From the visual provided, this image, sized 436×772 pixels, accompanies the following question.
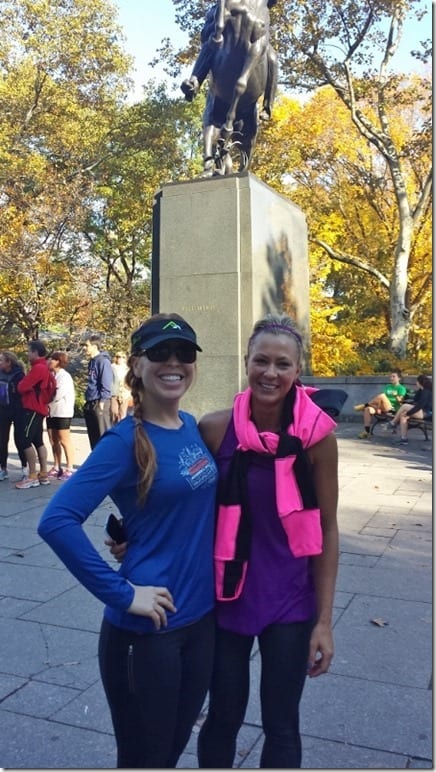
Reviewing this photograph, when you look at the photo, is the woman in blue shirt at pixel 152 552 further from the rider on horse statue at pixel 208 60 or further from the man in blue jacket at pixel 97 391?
the rider on horse statue at pixel 208 60

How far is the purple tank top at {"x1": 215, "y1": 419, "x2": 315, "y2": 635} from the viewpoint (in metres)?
2.17

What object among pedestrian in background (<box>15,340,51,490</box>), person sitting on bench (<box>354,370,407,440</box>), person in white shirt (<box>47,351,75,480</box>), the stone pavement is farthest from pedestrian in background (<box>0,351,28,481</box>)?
person sitting on bench (<box>354,370,407,440</box>)

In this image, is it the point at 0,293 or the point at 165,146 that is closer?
the point at 0,293

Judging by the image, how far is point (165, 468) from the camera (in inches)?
76.2

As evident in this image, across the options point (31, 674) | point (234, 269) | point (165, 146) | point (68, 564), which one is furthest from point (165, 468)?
point (165, 146)

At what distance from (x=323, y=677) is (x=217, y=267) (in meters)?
6.70

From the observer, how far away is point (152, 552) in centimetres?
195

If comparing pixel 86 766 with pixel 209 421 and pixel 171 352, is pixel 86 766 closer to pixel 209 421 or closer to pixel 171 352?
pixel 209 421

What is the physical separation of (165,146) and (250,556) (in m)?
26.8

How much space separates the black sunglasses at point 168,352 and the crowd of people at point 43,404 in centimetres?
632

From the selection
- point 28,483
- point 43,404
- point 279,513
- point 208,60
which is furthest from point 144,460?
point 208,60

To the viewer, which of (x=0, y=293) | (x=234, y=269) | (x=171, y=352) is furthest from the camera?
(x=0, y=293)

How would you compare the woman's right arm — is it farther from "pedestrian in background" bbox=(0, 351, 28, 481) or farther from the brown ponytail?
"pedestrian in background" bbox=(0, 351, 28, 481)

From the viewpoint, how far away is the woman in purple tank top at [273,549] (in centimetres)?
214
